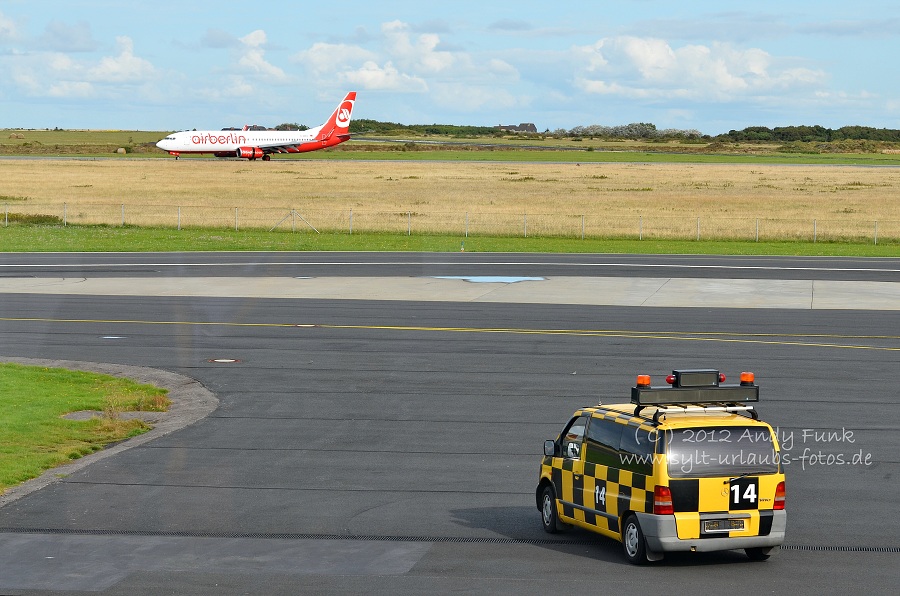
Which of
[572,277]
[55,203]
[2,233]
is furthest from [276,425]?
[55,203]

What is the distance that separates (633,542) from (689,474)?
115 centimetres

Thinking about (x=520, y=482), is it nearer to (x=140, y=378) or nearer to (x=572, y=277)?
(x=140, y=378)

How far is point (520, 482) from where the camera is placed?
18.5 m

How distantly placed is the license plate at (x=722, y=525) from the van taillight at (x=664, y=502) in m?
0.48

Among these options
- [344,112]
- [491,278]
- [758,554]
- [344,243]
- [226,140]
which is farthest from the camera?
[344,112]

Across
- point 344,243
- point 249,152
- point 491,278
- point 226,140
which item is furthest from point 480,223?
point 249,152

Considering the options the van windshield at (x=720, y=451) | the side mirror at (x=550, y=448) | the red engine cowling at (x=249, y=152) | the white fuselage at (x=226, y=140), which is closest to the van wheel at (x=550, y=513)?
the side mirror at (x=550, y=448)

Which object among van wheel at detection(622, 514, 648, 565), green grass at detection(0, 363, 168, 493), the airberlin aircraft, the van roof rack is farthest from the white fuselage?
van wheel at detection(622, 514, 648, 565)

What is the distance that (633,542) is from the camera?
13742mm

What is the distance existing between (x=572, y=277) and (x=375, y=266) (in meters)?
10.6

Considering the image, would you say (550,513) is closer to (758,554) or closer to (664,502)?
(664,502)

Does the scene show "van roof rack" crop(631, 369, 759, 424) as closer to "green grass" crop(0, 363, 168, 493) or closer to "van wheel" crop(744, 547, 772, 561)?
"van wheel" crop(744, 547, 772, 561)

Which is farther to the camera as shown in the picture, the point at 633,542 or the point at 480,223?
the point at 480,223

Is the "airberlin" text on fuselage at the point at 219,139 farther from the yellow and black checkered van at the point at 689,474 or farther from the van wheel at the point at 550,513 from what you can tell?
the yellow and black checkered van at the point at 689,474
